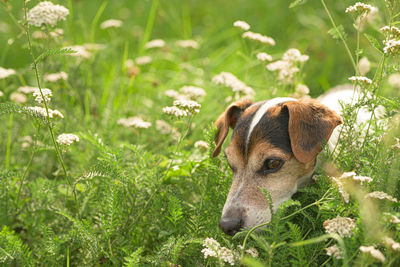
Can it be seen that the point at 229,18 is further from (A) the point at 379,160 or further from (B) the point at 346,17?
(A) the point at 379,160

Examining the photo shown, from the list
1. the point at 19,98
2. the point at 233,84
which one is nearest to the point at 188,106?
the point at 233,84

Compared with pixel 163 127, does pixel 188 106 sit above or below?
above

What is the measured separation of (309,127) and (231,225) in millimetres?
Answer: 862

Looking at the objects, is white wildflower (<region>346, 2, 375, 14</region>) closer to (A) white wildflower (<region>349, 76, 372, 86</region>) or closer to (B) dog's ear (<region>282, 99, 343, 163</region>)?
(A) white wildflower (<region>349, 76, 372, 86</region>)

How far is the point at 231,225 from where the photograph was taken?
8.67 ft

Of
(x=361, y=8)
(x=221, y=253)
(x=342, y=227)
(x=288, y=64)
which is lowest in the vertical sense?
(x=221, y=253)

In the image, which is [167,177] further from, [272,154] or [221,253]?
[221,253]

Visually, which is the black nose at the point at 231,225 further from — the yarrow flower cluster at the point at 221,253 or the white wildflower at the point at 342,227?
the white wildflower at the point at 342,227

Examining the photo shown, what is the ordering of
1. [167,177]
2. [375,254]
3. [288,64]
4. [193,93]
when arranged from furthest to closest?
[193,93] → [288,64] → [167,177] → [375,254]

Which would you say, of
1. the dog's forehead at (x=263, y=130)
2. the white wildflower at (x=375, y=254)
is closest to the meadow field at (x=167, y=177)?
the white wildflower at (x=375, y=254)

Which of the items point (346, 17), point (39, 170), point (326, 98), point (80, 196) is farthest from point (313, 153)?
point (346, 17)

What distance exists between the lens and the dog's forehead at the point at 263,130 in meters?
2.98

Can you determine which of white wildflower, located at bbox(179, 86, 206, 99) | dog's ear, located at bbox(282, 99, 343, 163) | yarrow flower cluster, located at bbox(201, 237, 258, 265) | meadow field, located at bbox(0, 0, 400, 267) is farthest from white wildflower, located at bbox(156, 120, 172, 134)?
yarrow flower cluster, located at bbox(201, 237, 258, 265)

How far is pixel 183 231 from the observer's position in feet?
9.49
